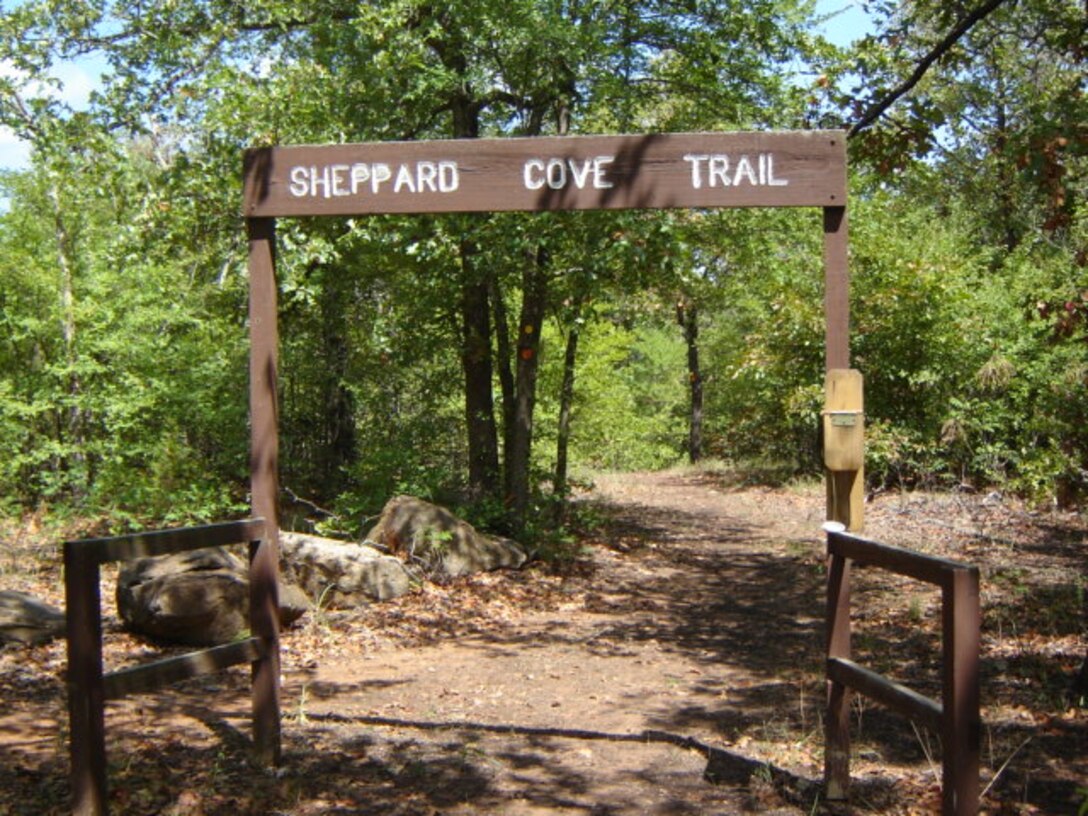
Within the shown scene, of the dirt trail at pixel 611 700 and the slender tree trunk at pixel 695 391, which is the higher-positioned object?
the slender tree trunk at pixel 695 391

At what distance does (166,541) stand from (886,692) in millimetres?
3068

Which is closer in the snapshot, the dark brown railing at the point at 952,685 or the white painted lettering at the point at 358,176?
the dark brown railing at the point at 952,685

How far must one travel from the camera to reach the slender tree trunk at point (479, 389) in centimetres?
1409

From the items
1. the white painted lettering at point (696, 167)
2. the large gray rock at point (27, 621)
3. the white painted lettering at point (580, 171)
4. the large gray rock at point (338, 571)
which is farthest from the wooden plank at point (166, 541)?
the large gray rock at point (338, 571)

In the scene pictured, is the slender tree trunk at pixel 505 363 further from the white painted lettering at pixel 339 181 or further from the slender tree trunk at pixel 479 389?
the white painted lettering at pixel 339 181

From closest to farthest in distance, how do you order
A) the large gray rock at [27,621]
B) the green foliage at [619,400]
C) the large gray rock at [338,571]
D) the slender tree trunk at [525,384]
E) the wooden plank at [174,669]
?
the wooden plank at [174,669]
the large gray rock at [27,621]
the large gray rock at [338,571]
the slender tree trunk at [525,384]
the green foliage at [619,400]

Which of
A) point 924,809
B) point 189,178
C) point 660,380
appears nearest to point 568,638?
point 924,809

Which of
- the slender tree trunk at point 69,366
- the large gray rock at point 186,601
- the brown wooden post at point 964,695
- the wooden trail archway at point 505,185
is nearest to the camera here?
the brown wooden post at point 964,695

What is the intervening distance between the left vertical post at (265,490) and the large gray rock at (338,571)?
444cm

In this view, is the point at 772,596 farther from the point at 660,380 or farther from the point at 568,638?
the point at 660,380

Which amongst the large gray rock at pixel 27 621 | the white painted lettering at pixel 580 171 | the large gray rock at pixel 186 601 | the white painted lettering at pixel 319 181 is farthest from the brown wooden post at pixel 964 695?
the large gray rock at pixel 27 621

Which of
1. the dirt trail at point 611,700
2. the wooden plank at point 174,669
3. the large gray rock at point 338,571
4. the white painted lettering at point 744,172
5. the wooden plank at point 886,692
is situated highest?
the white painted lettering at point 744,172

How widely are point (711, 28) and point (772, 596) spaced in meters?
7.03

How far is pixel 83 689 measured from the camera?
417 cm
